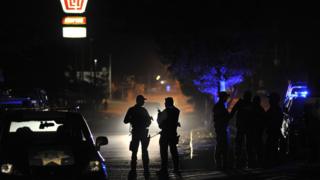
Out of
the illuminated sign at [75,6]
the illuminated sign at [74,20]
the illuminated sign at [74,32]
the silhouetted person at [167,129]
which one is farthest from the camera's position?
the illuminated sign at [75,6]

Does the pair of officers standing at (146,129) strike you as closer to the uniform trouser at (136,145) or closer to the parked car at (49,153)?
the uniform trouser at (136,145)

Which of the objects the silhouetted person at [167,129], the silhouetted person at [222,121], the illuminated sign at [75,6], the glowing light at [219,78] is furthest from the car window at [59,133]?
the glowing light at [219,78]

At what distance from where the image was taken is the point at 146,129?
14055mm

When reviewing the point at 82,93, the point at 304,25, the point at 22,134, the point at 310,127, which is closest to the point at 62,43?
the point at 82,93

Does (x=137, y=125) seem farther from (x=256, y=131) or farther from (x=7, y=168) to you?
(x=7, y=168)

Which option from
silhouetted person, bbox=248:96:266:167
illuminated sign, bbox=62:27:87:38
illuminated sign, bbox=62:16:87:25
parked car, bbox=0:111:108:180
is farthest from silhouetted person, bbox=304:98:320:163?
illuminated sign, bbox=62:27:87:38

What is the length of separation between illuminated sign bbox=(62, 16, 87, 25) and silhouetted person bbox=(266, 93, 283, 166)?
43.6ft

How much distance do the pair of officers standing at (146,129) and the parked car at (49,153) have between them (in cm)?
396

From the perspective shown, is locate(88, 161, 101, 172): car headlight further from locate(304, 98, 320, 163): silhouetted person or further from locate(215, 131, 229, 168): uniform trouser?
locate(304, 98, 320, 163): silhouetted person

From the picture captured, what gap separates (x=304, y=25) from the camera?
149 feet

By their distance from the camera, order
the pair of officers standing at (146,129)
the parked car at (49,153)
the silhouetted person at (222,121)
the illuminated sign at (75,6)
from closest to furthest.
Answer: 1. the parked car at (49,153)
2. the pair of officers standing at (146,129)
3. the silhouetted person at (222,121)
4. the illuminated sign at (75,6)

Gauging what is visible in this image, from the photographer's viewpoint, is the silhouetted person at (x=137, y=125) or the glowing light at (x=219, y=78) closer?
the silhouetted person at (x=137, y=125)

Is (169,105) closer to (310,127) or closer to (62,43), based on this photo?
(310,127)

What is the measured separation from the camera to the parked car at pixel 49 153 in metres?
8.59
